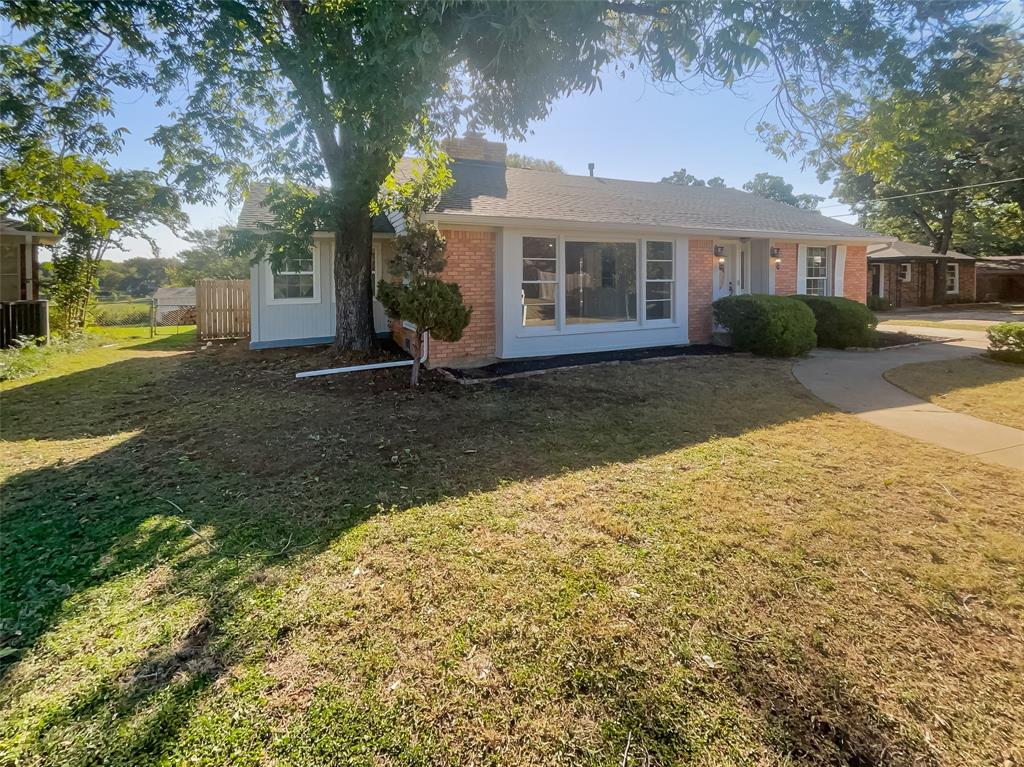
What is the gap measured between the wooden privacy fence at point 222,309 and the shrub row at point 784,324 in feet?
42.4

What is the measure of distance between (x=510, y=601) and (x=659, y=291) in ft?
33.4

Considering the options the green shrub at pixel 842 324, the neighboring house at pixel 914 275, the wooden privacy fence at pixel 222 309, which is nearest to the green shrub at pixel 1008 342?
the green shrub at pixel 842 324

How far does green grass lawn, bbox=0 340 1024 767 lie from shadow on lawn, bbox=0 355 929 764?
0.08ft

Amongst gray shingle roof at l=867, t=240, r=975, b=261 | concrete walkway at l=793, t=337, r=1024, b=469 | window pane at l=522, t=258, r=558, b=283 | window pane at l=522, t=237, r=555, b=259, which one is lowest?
concrete walkway at l=793, t=337, r=1024, b=469

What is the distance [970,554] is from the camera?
3.43 m

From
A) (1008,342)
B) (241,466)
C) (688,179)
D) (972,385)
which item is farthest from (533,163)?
(241,466)

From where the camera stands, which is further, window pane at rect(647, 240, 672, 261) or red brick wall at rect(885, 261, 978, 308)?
red brick wall at rect(885, 261, 978, 308)

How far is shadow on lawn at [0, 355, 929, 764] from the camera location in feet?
8.59

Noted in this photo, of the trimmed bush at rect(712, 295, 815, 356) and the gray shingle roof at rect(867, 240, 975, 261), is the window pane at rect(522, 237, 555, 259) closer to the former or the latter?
the trimmed bush at rect(712, 295, 815, 356)

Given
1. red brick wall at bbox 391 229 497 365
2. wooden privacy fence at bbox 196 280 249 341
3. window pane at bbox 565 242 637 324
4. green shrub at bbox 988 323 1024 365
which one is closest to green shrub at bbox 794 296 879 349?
green shrub at bbox 988 323 1024 365

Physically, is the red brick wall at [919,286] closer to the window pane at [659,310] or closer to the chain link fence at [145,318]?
the window pane at [659,310]

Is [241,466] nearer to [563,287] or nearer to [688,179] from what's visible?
[563,287]

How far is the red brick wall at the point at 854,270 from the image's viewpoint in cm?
1556

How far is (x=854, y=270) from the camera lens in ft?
51.4
